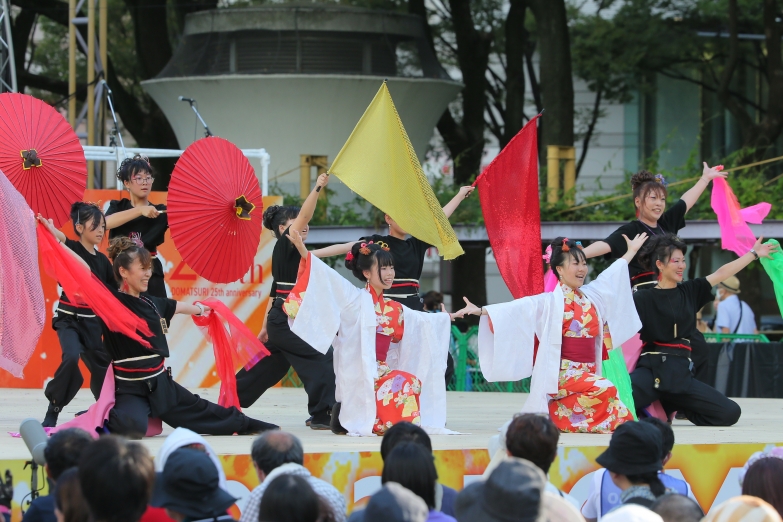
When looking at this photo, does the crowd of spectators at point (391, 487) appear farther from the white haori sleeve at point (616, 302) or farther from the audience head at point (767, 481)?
the white haori sleeve at point (616, 302)

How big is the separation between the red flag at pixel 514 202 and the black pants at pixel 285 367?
3.82 ft

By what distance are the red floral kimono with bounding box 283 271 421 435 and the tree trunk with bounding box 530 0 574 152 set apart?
659cm

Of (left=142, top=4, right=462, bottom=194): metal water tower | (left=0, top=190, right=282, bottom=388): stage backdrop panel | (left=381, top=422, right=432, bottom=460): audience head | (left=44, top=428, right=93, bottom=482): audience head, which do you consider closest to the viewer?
(left=44, top=428, right=93, bottom=482): audience head

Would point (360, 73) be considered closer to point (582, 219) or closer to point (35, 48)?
point (582, 219)

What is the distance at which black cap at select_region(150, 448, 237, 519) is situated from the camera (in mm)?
3090

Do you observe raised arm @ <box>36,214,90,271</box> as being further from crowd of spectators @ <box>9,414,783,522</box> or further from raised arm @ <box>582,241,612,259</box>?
raised arm @ <box>582,241,612,259</box>

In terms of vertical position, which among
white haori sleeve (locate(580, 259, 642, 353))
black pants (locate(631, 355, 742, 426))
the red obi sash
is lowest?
black pants (locate(631, 355, 742, 426))

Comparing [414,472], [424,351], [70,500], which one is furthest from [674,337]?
[70,500]

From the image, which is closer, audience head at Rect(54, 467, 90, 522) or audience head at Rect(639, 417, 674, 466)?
audience head at Rect(54, 467, 90, 522)

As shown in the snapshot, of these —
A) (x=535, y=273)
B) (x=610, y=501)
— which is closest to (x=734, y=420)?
(x=535, y=273)

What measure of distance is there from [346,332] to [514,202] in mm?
1407

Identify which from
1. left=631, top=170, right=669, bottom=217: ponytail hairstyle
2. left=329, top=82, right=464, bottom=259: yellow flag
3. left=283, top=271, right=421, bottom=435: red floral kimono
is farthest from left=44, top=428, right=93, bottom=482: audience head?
left=631, top=170, right=669, bottom=217: ponytail hairstyle

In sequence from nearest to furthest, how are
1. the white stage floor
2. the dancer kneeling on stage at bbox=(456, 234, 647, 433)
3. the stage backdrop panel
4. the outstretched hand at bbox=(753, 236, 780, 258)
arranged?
the white stage floor
the dancer kneeling on stage at bbox=(456, 234, 647, 433)
the outstretched hand at bbox=(753, 236, 780, 258)
the stage backdrop panel

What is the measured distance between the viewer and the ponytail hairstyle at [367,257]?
18.2 feet
